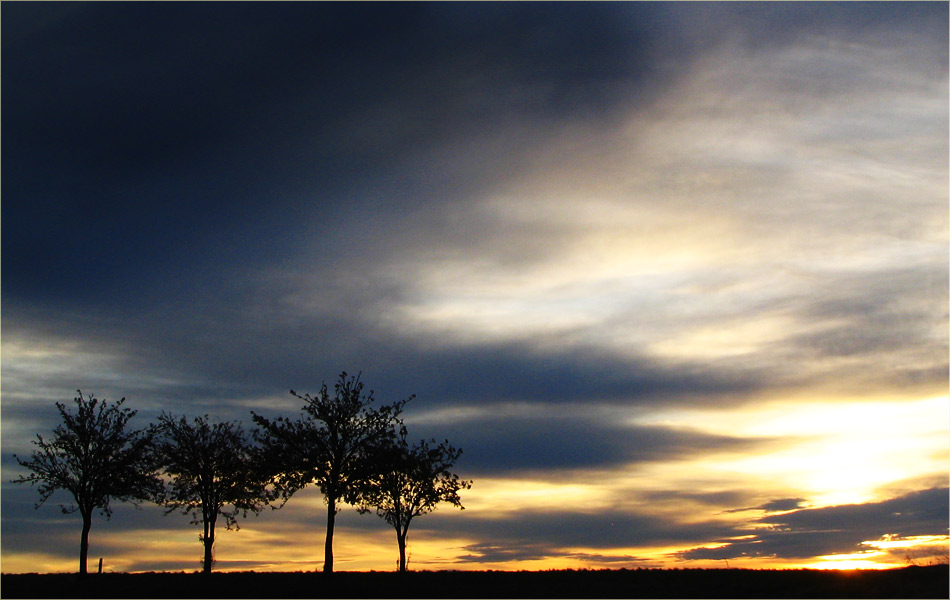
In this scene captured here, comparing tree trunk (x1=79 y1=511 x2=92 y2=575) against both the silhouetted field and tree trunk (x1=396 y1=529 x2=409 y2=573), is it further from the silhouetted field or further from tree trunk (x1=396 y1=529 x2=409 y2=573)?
tree trunk (x1=396 y1=529 x2=409 y2=573)

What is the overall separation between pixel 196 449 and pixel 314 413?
43.7 ft

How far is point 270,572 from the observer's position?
6175cm

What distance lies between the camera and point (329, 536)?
6306cm

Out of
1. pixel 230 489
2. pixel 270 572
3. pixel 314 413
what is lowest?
pixel 270 572

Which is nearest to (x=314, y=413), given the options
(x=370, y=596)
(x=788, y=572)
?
(x=370, y=596)

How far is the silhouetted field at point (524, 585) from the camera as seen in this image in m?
42.0

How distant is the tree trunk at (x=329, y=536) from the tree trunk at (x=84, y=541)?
17.7 meters

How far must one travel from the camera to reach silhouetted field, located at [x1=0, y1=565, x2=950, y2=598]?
42000 mm

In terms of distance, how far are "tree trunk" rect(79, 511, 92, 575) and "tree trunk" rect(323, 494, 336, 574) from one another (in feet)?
57.9

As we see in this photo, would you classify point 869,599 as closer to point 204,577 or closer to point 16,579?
point 204,577

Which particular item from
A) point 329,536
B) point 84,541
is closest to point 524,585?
point 329,536

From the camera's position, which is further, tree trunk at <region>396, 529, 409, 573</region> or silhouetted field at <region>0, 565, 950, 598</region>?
tree trunk at <region>396, 529, 409, 573</region>

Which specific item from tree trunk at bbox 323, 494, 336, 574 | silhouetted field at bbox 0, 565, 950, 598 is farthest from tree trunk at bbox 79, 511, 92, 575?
tree trunk at bbox 323, 494, 336, 574

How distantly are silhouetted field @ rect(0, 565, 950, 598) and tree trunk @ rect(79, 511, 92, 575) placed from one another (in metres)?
2.36
